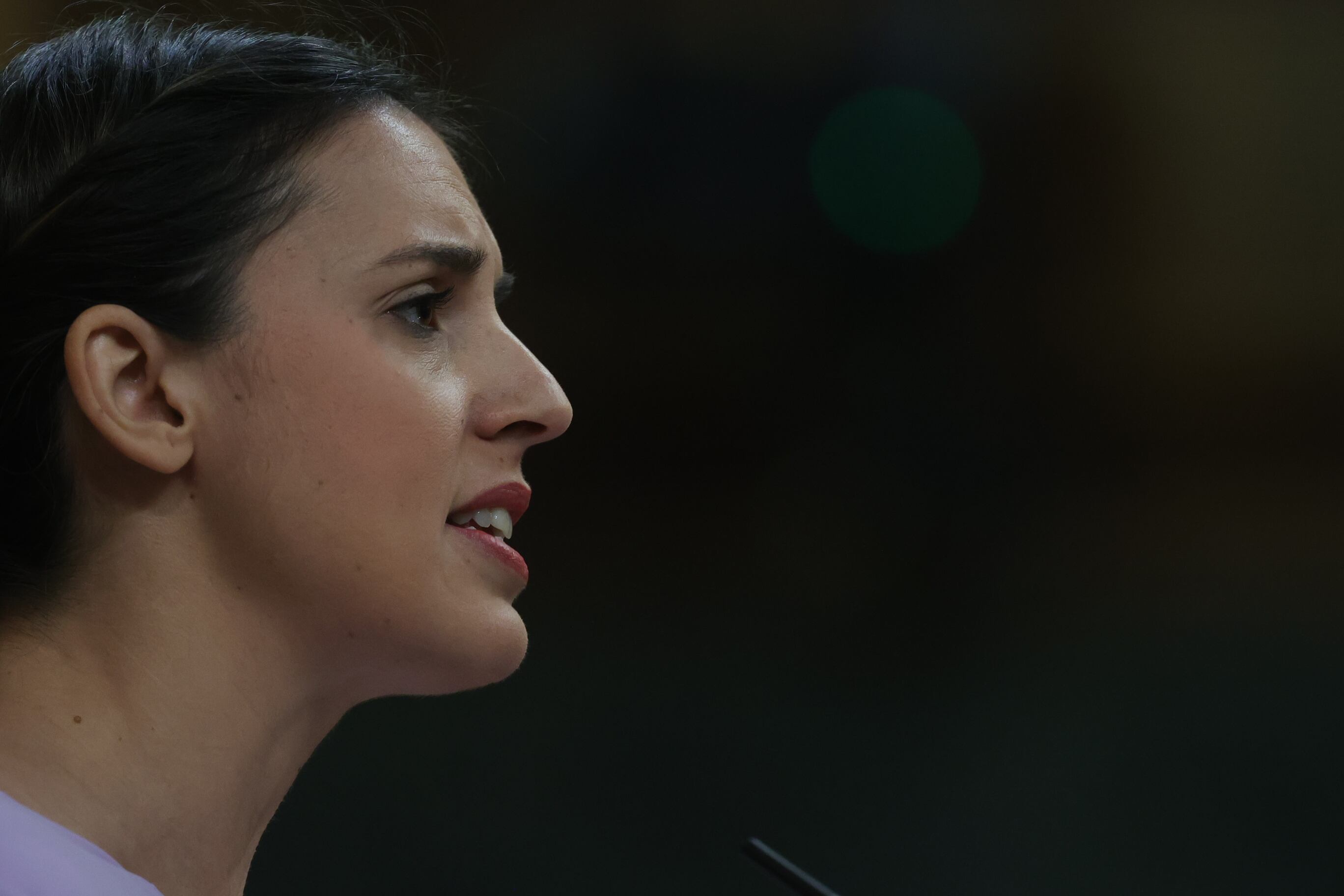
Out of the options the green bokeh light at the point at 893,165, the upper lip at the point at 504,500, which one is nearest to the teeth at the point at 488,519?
the upper lip at the point at 504,500

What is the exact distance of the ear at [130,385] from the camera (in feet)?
1.82

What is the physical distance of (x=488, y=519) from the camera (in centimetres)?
62

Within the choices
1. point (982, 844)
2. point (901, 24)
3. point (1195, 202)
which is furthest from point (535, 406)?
point (1195, 202)

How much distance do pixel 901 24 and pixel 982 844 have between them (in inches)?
45.8

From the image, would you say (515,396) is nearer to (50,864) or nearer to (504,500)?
(504,500)

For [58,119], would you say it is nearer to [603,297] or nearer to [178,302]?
[178,302]

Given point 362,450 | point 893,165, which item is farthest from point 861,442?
point 362,450

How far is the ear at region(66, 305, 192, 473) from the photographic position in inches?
21.8

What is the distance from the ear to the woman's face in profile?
0.02 metres

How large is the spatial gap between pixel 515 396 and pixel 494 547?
79 mm

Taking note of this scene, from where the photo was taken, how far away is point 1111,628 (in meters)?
1.79

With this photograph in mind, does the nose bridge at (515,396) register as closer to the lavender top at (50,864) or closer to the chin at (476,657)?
the chin at (476,657)

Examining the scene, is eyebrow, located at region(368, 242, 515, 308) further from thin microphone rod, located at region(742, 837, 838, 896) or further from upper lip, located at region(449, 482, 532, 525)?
thin microphone rod, located at region(742, 837, 838, 896)

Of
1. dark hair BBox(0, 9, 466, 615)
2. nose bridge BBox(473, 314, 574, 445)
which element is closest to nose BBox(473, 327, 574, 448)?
nose bridge BBox(473, 314, 574, 445)
